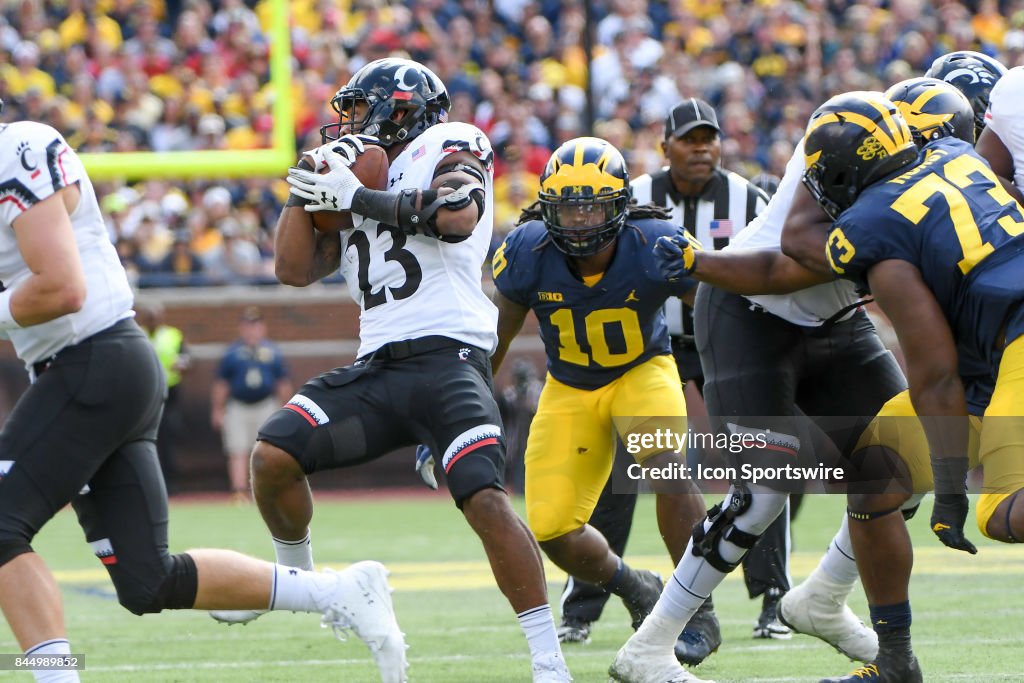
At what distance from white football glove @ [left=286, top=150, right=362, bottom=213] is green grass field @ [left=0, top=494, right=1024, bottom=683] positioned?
1.58 meters

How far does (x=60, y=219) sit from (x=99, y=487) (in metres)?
0.75

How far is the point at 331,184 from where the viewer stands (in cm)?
468

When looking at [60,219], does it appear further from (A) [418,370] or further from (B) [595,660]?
(B) [595,660]

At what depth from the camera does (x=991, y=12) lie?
47.7 ft

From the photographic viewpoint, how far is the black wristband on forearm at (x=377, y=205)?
15.2ft

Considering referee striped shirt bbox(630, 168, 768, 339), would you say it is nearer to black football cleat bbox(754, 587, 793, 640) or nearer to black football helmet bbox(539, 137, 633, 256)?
black football cleat bbox(754, 587, 793, 640)

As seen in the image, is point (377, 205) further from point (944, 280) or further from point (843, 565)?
point (843, 565)

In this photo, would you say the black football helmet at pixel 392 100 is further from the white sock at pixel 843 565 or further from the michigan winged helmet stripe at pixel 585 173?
the white sock at pixel 843 565

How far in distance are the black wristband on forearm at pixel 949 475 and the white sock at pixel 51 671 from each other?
2.32 metres

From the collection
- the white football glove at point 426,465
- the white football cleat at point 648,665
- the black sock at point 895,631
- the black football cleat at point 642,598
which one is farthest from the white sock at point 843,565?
the white football glove at point 426,465

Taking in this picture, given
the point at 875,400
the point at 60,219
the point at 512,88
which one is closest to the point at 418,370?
the point at 60,219

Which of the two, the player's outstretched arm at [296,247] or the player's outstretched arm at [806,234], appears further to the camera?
the player's outstretched arm at [296,247]

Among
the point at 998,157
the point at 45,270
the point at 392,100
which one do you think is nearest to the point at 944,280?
the point at 998,157

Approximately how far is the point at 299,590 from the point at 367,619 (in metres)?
0.21
